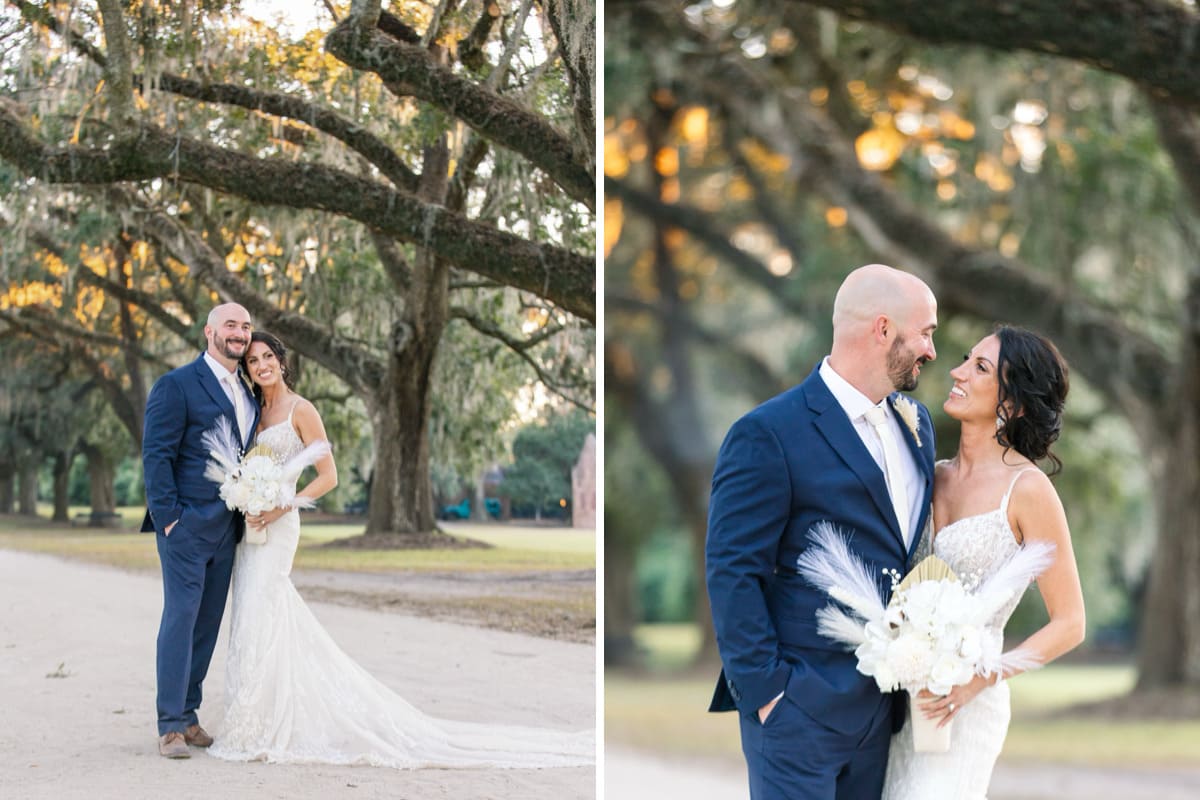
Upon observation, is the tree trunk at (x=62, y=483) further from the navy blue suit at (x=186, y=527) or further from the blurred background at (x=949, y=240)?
the blurred background at (x=949, y=240)

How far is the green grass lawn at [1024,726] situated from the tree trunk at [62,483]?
15.3 ft

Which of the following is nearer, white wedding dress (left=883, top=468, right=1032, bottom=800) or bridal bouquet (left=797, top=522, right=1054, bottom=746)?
bridal bouquet (left=797, top=522, right=1054, bottom=746)

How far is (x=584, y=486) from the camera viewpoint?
13.5ft

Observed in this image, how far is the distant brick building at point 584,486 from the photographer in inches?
162

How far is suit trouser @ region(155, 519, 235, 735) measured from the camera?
346 centimetres

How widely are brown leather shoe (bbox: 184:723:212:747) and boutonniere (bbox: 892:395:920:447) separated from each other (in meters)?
2.21

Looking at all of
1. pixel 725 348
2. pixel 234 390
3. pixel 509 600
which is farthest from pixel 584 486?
pixel 725 348

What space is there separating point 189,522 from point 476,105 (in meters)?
1.56

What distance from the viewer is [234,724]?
349 cm

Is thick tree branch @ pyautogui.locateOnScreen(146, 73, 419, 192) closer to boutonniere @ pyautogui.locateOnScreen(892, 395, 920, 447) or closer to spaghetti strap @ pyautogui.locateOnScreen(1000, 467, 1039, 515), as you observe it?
boutonniere @ pyautogui.locateOnScreen(892, 395, 920, 447)

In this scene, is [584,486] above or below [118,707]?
above

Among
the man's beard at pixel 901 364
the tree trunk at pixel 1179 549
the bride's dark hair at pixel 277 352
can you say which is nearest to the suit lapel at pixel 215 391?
the bride's dark hair at pixel 277 352

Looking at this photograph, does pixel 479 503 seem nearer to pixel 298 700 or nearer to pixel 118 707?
pixel 298 700

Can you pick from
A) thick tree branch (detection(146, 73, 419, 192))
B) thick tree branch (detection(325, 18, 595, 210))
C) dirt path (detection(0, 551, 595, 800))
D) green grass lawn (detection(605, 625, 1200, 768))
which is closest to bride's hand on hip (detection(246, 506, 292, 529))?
dirt path (detection(0, 551, 595, 800))
